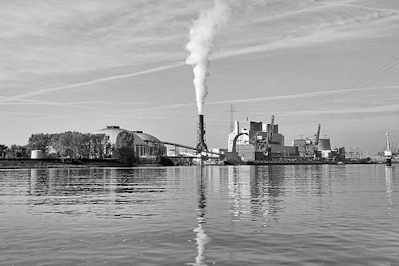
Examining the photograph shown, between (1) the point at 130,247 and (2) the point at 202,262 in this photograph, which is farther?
(1) the point at 130,247

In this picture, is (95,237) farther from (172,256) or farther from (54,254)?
(172,256)

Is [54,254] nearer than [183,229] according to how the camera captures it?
Yes

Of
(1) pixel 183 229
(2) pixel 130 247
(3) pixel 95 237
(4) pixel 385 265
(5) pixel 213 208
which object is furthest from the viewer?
(5) pixel 213 208

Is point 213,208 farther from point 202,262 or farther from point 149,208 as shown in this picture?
point 202,262

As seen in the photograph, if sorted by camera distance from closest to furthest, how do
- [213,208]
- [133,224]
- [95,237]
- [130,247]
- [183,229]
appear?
1. [130,247]
2. [95,237]
3. [183,229]
4. [133,224]
5. [213,208]

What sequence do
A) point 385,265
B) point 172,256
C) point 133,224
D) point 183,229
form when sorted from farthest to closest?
point 133,224 < point 183,229 < point 172,256 < point 385,265

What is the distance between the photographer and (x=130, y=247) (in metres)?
23.8

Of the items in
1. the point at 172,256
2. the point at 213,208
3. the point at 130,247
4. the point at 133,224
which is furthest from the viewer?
the point at 213,208

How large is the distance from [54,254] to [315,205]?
28286 millimetres

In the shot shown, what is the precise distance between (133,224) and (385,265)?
17.2 m

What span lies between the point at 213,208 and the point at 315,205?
9.84m

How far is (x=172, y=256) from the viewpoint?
2150cm

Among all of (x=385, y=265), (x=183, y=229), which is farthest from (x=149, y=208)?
(x=385, y=265)

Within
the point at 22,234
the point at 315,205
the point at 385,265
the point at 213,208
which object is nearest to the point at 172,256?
the point at 385,265
